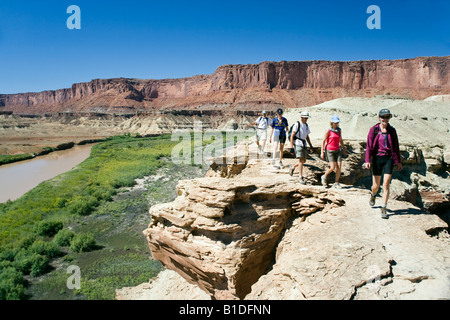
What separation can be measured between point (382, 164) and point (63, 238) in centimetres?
1312

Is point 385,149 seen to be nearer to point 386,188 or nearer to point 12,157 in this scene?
point 386,188

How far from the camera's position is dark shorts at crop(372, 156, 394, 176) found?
4902 millimetres

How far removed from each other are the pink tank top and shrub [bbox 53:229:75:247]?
39.5 feet

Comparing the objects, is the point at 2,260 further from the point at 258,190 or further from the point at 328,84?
the point at 328,84

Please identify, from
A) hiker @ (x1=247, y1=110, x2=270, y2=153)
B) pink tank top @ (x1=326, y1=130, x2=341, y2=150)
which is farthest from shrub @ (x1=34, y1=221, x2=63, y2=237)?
pink tank top @ (x1=326, y1=130, x2=341, y2=150)

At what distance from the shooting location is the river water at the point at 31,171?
24305 mm

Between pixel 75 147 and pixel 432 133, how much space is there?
188 feet

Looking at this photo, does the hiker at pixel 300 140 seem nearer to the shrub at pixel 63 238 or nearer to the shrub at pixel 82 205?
the shrub at pixel 63 238

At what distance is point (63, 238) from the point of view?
40.9 ft

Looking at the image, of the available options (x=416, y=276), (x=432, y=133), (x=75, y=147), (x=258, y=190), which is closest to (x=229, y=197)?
(x=258, y=190)

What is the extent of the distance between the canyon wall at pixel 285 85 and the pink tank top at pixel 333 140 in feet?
264

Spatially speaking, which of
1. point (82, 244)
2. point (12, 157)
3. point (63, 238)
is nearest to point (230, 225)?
point (82, 244)

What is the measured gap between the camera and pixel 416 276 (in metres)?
3.32

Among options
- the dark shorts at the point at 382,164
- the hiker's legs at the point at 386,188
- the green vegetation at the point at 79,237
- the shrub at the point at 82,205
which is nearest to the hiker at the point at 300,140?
the dark shorts at the point at 382,164
